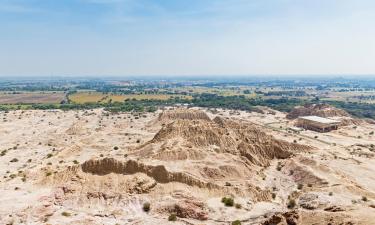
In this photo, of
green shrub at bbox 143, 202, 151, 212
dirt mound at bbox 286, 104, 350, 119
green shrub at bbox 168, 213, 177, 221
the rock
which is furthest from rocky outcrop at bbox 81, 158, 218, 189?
dirt mound at bbox 286, 104, 350, 119

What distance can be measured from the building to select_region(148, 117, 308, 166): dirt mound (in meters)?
39.9

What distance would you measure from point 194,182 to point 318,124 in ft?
249

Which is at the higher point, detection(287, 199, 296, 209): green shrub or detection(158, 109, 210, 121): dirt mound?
detection(158, 109, 210, 121): dirt mound

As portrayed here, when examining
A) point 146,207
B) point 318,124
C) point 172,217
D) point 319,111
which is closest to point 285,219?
point 172,217

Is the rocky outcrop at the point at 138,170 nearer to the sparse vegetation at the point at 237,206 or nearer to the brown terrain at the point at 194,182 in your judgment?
the brown terrain at the point at 194,182

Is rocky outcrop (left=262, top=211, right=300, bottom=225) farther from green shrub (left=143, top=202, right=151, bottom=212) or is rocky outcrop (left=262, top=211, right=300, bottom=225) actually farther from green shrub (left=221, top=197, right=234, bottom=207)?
green shrub (left=143, top=202, right=151, bottom=212)

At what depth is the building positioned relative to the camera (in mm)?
113988

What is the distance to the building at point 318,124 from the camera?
114 meters

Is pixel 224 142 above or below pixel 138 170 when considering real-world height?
above

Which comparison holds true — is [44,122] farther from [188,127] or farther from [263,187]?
[263,187]

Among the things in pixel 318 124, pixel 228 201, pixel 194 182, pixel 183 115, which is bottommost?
pixel 318 124

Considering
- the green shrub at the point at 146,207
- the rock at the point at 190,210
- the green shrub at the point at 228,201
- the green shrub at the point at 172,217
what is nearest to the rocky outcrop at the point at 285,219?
the rock at the point at 190,210

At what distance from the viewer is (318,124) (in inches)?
4557

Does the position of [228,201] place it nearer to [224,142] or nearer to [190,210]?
[190,210]
